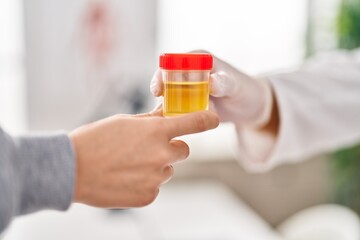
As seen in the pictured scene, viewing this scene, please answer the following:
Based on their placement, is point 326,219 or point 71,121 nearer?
point 326,219

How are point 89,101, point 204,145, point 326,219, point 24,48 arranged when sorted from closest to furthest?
point 326,219
point 24,48
point 89,101
point 204,145

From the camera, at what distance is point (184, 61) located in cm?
58

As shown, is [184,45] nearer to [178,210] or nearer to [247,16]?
[247,16]

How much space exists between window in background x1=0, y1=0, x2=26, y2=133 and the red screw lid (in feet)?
6.02

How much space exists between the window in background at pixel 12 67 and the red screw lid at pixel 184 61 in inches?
72.3

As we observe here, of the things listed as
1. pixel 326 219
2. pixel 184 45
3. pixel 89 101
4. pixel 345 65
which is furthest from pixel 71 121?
pixel 345 65

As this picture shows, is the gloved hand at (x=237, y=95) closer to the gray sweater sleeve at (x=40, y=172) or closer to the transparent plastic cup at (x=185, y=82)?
the transparent plastic cup at (x=185, y=82)

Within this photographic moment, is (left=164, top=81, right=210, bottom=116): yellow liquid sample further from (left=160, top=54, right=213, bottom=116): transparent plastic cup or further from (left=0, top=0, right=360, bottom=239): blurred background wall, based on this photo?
(left=0, top=0, right=360, bottom=239): blurred background wall

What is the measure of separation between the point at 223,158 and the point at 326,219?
0.92 m

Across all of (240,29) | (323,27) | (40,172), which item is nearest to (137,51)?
(240,29)

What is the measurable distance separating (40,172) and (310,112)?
0.67 m

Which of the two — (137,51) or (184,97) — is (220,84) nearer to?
(184,97)

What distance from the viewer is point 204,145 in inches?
107

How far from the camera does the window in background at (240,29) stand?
2.40 metres
